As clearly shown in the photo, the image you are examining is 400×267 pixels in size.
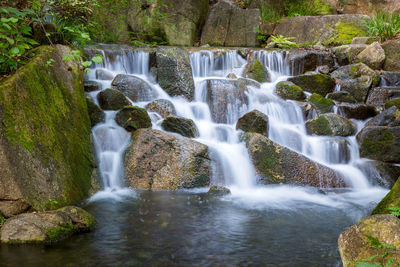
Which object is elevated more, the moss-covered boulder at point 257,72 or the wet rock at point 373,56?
the wet rock at point 373,56

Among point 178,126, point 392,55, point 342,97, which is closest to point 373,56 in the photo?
point 392,55

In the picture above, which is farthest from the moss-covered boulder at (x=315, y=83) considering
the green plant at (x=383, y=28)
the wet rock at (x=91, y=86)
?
the wet rock at (x=91, y=86)

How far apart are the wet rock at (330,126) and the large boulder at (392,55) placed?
14.5 ft

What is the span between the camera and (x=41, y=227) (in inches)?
135

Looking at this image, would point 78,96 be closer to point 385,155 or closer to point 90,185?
point 90,185

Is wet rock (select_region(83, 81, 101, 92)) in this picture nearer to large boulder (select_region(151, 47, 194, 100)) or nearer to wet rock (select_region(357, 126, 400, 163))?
large boulder (select_region(151, 47, 194, 100))

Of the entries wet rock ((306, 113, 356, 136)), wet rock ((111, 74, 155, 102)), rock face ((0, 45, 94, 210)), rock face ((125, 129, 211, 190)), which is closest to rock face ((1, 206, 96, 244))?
rock face ((0, 45, 94, 210))

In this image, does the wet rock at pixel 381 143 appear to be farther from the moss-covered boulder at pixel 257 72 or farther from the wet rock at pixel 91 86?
the wet rock at pixel 91 86

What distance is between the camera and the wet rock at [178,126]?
702 centimetres

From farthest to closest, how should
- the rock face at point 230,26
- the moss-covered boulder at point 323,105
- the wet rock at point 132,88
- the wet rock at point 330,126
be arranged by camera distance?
the rock face at point 230,26, the moss-covered boulder at point 323,105, the wet rock at point 132,88, the wet rock at point 330,126

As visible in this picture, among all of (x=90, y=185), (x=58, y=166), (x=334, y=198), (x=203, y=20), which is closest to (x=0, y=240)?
(x=58, y=166)

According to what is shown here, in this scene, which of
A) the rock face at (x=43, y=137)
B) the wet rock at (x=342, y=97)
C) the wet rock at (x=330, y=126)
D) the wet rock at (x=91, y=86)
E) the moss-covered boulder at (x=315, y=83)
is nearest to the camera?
the rock face at (x=43, y=137)

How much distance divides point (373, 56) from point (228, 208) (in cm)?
901

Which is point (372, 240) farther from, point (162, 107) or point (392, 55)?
point (392, 55)
